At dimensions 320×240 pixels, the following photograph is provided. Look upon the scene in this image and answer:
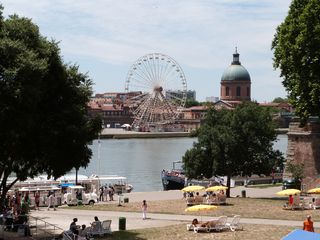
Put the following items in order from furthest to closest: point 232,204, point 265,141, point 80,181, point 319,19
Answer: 1. point 80,181
2. point 265,141
3. point 319,19
4. point 232,204

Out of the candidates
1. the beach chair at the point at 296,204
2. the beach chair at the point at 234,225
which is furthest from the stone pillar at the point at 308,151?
the beach chair at the point at 234,225

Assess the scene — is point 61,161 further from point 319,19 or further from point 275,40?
point 275,40

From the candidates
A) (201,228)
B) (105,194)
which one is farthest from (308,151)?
(201,228)

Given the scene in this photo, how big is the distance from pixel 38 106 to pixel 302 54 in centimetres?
2334

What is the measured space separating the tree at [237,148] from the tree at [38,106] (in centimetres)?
2096

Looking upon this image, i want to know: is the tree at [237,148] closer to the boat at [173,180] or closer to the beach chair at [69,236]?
the boat at [173,180]

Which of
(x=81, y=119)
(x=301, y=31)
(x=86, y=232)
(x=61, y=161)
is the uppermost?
(x=301, y=31)

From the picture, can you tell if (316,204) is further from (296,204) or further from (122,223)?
(122,223)

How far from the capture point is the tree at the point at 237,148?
49.5 meters

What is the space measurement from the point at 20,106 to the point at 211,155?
27.8m

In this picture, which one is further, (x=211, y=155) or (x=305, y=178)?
(x=305, y=178)

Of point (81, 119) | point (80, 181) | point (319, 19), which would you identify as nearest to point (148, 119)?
point (80, 181)

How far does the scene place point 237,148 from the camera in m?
49.3

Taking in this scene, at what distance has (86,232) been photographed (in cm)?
2720
